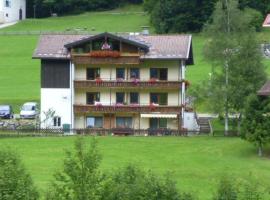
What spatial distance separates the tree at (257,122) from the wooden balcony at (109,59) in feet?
46.3

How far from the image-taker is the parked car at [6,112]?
78.2 meters

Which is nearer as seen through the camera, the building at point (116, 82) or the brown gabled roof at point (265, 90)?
the brown gabled roof at point (265, 90)

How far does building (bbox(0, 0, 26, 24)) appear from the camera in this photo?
155 metres

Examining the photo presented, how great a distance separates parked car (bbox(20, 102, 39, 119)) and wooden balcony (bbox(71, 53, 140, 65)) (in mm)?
6958

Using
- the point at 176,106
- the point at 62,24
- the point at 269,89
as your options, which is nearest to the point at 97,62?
the point at 176,106

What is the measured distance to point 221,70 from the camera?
240ft

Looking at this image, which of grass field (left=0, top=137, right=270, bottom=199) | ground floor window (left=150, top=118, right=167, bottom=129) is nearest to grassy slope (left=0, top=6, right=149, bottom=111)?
ground floor window (left=150, top=118, right=167, bottom=129)

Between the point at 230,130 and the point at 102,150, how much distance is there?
12.9 meters

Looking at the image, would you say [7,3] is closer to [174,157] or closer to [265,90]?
[265,90]

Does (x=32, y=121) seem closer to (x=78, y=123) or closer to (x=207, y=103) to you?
(x=78, y=123)

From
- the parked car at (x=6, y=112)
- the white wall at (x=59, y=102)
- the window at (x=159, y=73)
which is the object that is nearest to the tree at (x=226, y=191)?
the window at (x=159, y=73)

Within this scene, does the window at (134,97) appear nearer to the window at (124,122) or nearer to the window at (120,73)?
the window at (124,122)

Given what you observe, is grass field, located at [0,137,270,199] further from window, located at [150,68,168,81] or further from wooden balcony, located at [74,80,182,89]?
window, located at [150,68,168,81]

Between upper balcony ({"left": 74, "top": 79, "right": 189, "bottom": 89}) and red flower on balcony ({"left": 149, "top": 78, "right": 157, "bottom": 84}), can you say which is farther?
upper balcony ({"left": 74, "top": 79, "right": 189, "bottom": 89})
